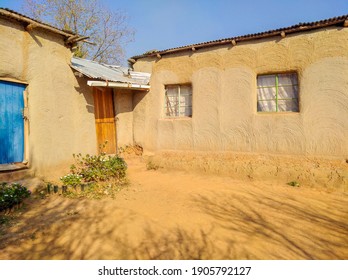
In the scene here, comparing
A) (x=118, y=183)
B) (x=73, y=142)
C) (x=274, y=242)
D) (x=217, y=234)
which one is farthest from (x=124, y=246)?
(x=73, y=142)

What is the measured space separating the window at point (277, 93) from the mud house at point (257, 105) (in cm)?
3

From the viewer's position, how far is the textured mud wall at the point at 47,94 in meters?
6.33

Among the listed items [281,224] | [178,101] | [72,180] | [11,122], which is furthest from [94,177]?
[281,224]

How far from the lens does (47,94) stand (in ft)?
23.1

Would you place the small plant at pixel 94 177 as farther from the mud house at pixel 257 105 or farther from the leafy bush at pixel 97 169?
the mud house at pixel 257 105

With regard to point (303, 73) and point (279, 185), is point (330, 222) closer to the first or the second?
point (279, 185)

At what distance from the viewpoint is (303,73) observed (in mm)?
6953

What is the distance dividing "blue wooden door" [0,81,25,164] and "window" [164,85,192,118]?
15.1ft

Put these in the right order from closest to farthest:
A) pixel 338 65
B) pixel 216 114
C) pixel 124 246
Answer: pixel 124 246 < pixel 338 65 < pixel 216 114

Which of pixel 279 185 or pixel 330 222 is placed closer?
pixel 330 222

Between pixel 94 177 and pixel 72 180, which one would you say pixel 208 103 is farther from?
pixel 72 180

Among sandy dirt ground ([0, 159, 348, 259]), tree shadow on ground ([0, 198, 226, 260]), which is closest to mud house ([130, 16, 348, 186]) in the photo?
sandy dirt ground ([0, 159, 348, 259])

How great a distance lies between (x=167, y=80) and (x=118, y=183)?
412 centimetres

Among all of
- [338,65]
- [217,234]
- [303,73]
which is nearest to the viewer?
[217,234]
